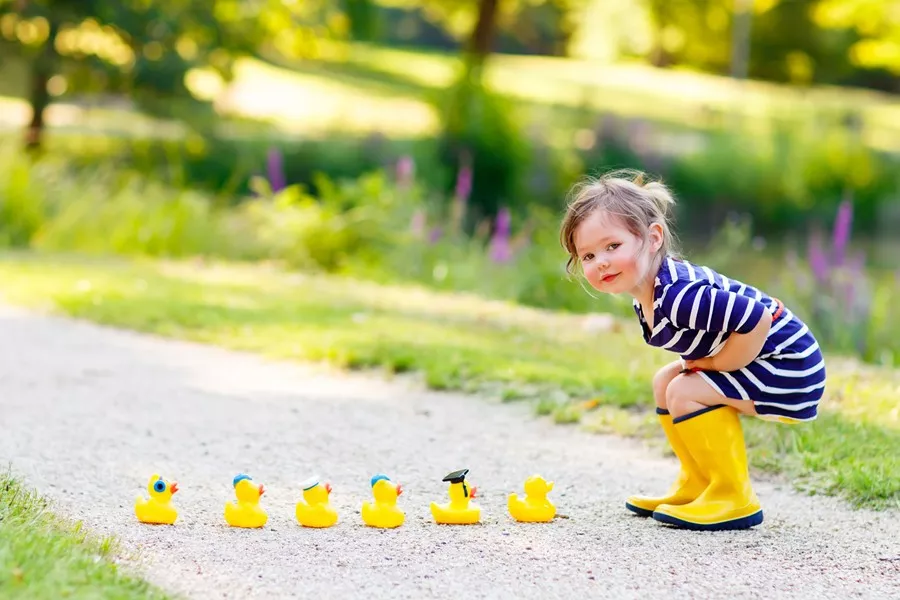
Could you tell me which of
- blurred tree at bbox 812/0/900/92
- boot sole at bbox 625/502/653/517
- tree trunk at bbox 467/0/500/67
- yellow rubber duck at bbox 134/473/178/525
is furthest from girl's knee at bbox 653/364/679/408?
tree trunk at bbox 467/0/500/67

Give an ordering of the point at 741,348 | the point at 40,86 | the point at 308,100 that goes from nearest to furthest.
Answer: the point at 741,348 < the point at 40,86 < the point at 308,100

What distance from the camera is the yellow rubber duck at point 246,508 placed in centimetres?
366

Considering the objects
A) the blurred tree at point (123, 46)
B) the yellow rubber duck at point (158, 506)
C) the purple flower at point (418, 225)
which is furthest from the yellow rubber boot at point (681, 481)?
the blurred tree at point (123, 46)

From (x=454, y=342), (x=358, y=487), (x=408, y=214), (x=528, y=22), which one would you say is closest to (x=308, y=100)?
(x=408, y=214)

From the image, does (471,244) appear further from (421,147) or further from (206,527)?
(206,527)

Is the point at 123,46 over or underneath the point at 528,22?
underneath

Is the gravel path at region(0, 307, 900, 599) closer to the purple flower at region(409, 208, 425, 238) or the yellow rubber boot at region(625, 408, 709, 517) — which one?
the yellow rubber boot at region(625, 408, 709, 517)

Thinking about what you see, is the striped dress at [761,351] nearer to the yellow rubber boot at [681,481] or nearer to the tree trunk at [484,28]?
the yellow rubber boot at [681,481]

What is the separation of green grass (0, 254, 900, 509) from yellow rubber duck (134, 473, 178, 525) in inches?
84.9

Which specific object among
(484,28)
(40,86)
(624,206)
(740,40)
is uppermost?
(740,40)

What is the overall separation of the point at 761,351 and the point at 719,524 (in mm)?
590

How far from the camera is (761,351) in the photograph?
12.2 feet

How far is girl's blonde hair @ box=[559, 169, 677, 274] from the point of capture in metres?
3.69

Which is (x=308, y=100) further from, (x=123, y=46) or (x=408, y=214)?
(x=408, y=214)
